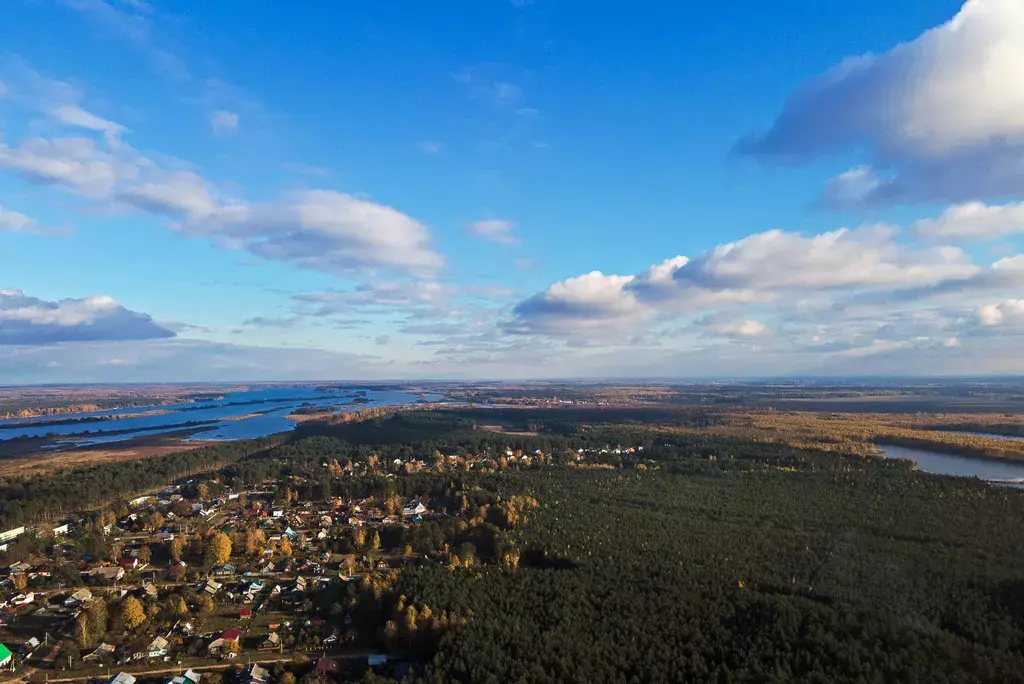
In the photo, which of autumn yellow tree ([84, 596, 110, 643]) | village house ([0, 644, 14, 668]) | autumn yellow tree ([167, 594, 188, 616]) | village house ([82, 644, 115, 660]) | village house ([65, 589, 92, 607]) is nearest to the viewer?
village house ([0, 644, 14, 668])

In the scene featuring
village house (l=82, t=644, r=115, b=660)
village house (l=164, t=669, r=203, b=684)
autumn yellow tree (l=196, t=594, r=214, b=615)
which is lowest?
village house (l=164, t=669, r=203, b=684)

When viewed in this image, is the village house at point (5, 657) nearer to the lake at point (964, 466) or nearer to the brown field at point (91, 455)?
the brown field at point (91, 455)

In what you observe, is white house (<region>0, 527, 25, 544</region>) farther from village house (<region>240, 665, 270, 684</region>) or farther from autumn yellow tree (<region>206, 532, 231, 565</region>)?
village house (<region>240, 665, 270, 684</region>)

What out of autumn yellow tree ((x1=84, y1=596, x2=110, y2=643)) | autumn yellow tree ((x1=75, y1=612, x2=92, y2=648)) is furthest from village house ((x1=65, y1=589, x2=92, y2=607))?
autumn yellow tree ((x1=75, y1=612, x2=92, y2=648))

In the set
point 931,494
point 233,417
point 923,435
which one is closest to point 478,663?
point 931,494

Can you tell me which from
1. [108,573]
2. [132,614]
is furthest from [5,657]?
[108,573]

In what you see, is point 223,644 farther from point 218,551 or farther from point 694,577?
point 694,577

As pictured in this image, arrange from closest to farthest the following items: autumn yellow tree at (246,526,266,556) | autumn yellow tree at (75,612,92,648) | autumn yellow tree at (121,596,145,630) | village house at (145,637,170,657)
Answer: village house at (145,637,170,657) → autumn yellow tree at (75,612,92,648) → autumn yellow tree at (121,596,145,630) → autumn yellow tree at (246,526,266,556)
